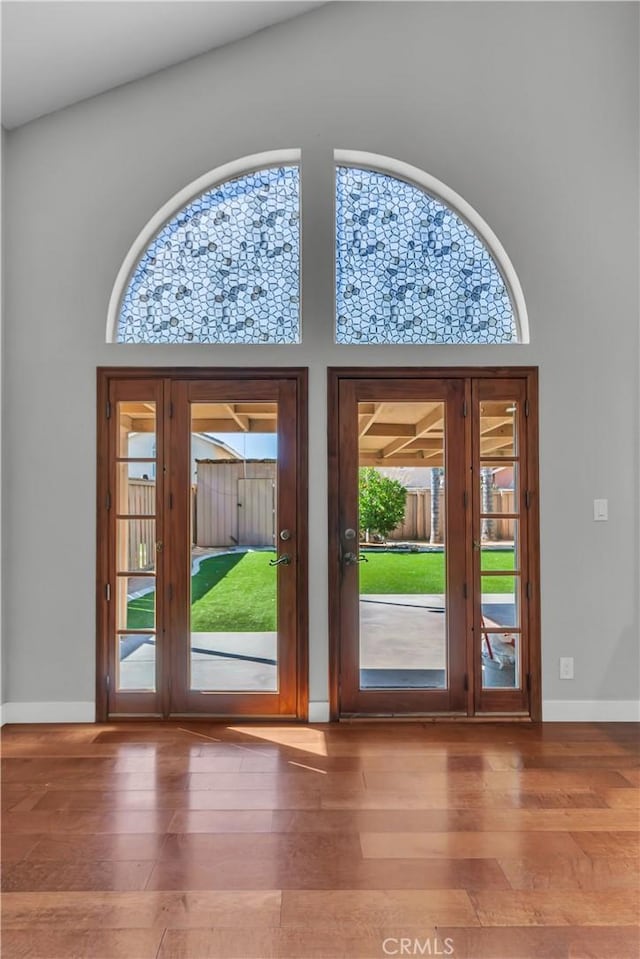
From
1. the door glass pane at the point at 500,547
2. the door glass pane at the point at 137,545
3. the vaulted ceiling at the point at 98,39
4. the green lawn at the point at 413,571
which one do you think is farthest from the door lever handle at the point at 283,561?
the vaulted ceiling at the point at 98,39

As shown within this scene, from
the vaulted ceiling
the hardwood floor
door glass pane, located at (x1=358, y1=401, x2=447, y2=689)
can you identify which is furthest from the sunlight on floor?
the vaulted ceiling

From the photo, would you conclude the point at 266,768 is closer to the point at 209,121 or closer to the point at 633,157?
the point at 209,121

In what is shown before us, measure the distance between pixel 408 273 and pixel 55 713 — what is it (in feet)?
11.0

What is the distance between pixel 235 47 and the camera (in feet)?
11.3

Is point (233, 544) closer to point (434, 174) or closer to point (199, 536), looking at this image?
point (199, 536)

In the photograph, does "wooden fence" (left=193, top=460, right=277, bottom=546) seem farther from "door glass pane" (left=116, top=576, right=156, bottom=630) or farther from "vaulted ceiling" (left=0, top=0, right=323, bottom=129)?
"vaulted ceiling" (left=0, top=0, right=323, bottom=129)

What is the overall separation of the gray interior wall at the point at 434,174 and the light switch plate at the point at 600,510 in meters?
0.05

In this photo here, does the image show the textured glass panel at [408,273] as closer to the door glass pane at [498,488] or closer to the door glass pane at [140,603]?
the door glass pane at [498,488]

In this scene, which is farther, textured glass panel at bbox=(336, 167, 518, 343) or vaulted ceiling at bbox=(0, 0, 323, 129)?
textured glass panel at bbox=(336, 167, 518, 343)

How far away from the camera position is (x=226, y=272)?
3539mm

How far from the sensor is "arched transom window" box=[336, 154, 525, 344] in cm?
351

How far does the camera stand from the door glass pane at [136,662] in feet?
11.4

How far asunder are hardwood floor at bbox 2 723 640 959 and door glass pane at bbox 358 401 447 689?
40cm

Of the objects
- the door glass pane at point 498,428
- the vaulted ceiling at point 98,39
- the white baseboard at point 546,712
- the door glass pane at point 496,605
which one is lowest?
the white baseboard at point 546,712
